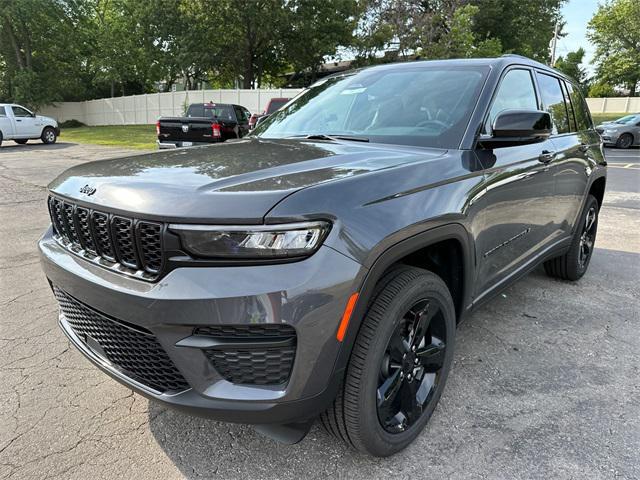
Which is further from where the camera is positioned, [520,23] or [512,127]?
[520,23]

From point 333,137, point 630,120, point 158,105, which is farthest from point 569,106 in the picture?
point 158,105

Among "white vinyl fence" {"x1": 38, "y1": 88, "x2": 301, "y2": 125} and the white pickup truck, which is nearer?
the white pickup truck

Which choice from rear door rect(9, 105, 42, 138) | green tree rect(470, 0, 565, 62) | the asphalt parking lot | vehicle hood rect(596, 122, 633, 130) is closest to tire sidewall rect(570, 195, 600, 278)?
the asphalt parking lot

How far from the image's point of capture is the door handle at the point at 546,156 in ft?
10.5

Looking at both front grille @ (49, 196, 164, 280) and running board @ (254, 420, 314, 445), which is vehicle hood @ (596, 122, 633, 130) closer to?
running board @ (254, 420, 314, 445)

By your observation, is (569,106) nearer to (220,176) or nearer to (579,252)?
(579,252)

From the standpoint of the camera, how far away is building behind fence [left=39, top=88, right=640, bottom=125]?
26.8m

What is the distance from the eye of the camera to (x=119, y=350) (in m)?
1.95

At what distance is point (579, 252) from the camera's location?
4367 mm

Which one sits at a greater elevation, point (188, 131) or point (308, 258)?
point (308, 258)

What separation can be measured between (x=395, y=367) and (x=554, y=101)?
9.32 feet

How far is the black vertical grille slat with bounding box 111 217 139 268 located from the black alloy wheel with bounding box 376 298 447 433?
111 cm

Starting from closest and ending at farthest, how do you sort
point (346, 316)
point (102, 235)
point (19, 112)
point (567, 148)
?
point (346, 316)
point (102, 235)
point (567, 148)
point (19, 112)

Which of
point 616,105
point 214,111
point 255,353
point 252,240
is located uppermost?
point 616,105
